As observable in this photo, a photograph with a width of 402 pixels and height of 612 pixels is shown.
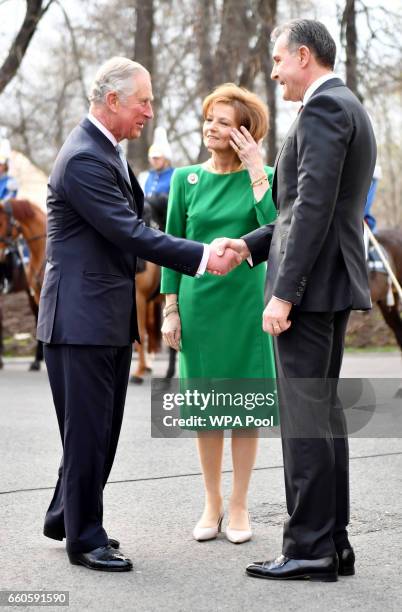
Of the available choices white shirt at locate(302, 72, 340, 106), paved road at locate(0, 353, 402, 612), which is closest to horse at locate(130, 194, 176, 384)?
paved road at locate(0, 353, 402, 612)

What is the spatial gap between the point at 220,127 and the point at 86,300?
108 centimetres

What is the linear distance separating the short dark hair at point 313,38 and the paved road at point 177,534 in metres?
1.94

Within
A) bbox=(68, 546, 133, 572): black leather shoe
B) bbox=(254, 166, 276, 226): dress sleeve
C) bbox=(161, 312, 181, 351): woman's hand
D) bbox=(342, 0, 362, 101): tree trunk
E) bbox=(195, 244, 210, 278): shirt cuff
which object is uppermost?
bbox=(342, 0, 362, 101): tree trunk

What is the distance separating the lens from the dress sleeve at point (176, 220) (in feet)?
16.5

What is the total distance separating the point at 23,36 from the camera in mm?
17938

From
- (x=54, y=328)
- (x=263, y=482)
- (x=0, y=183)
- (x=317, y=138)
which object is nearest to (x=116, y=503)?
(x=263, y=482)

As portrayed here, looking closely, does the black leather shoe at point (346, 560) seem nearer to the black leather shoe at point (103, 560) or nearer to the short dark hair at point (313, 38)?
the black leather shoe at point (103, 560)

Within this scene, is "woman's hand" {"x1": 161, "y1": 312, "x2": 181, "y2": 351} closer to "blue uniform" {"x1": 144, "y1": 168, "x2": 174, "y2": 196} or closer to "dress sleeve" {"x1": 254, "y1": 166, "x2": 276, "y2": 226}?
"dress sleeve" {"x1": 254, "y1": 166, "x2": 276, "y2": 226}

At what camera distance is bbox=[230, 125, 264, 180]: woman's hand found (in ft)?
15.8

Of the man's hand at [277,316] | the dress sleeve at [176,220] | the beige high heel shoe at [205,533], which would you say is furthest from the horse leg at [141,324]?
the man's hand at [277,316]

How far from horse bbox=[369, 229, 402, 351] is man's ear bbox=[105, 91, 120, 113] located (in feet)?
25.4

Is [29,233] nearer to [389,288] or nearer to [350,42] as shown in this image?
[389,288]

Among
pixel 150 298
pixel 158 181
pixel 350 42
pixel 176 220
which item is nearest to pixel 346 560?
pixel 176 220

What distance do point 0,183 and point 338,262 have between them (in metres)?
10.7
